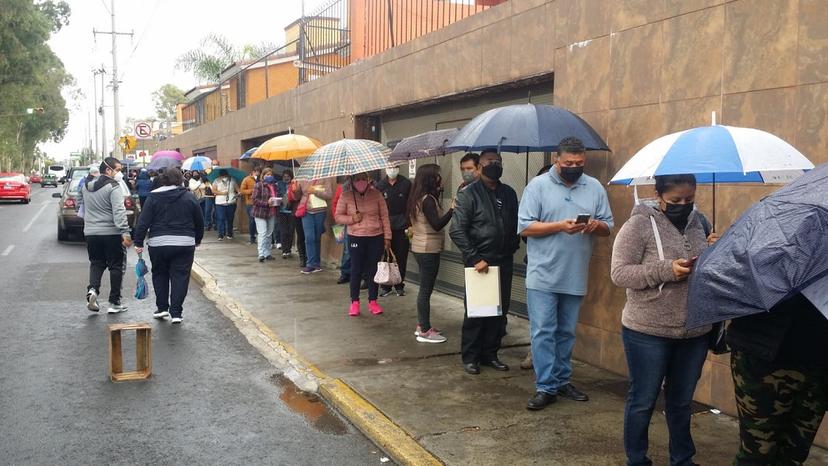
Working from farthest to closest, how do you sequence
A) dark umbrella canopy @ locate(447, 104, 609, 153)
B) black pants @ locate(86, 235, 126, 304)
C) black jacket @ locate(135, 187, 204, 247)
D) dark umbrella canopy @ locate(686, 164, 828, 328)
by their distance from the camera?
black pants @ locate(86, 235, 126, 304), black jacket @ locate(135, 187, 204, 247), dark umbrella canopy @ locate(447, 104, 609, 153), dark umbrella canopy @ locate(686, 164, 828, 328)

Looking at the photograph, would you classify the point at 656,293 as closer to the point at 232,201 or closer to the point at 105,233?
the point at 105,233

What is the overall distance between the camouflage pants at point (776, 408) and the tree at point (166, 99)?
Answer: 3722 inches

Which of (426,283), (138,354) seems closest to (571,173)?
(426,283)

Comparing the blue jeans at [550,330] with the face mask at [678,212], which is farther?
the blue jeans at [550,330]

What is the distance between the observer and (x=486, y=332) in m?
6.01

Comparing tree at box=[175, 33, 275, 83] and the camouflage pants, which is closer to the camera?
the camouflage pants

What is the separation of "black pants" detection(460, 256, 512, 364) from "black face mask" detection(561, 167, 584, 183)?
3.56 feet

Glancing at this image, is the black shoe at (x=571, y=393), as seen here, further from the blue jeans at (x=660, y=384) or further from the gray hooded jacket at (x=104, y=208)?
the gray hooded jacket at (x=104, y=208)

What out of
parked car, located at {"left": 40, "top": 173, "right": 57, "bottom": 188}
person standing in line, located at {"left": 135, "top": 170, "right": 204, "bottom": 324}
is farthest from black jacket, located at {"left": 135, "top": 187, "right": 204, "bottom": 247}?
parked car, located at {"left": 40, "top": 173, "right": 57, "bottom": 188}

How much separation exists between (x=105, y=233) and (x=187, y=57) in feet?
82.9

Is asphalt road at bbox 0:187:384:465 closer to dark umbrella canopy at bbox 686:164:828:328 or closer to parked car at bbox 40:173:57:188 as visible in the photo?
dark umbrella canopy at bbox 686:164:828:328

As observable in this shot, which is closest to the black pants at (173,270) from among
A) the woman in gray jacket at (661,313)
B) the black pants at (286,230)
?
the black pants at (286,230)

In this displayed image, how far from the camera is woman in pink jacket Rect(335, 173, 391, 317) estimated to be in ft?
26.9

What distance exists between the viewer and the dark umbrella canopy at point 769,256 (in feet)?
7.47
